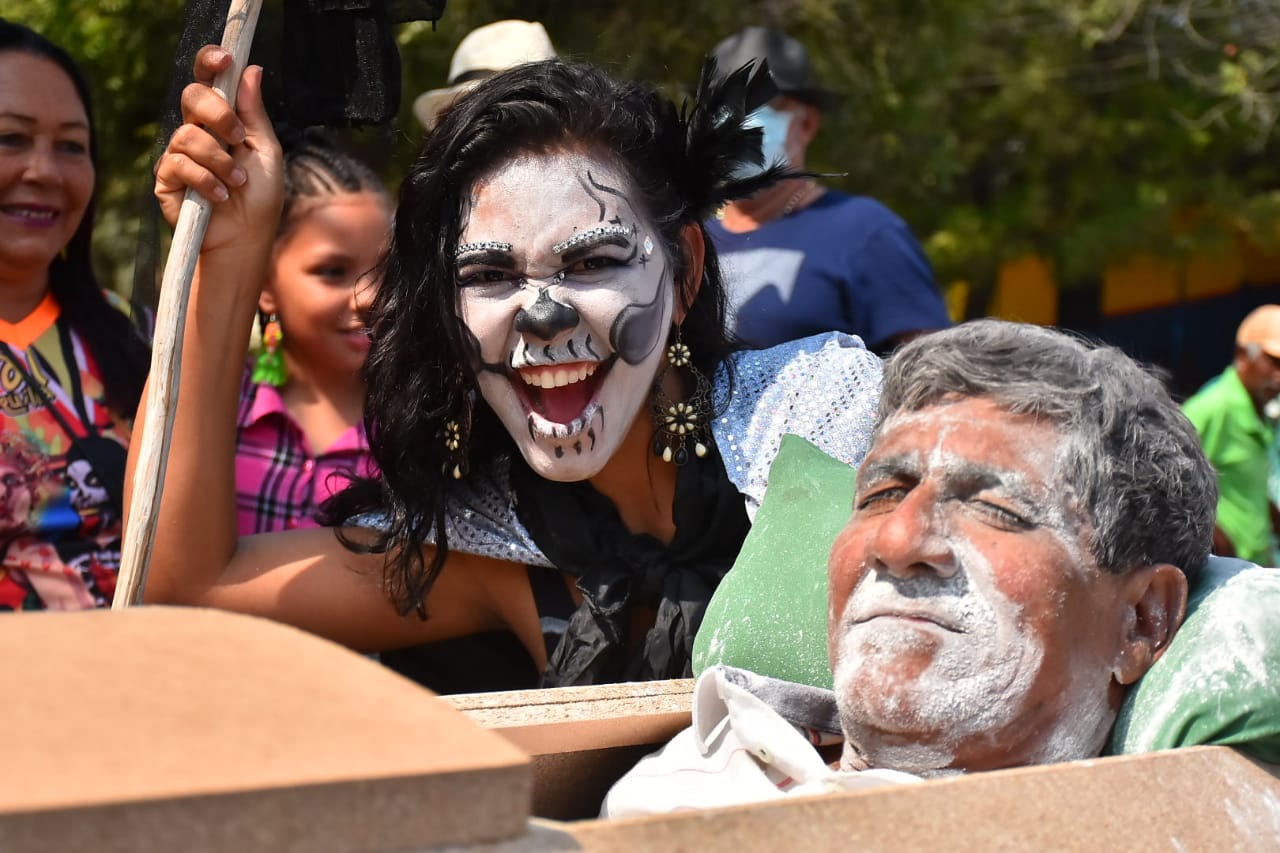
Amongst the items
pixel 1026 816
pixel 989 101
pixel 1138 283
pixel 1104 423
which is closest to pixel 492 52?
pixel 1104 423

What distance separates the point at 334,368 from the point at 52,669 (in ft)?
8.34

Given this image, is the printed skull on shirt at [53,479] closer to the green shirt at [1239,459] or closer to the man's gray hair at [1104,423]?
the man's gray hair at [1104,423]

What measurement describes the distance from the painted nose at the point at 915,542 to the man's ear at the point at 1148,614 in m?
0.24

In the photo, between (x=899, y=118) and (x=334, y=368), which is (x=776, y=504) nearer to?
(x=334, y=368)

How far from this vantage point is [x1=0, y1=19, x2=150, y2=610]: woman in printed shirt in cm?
300

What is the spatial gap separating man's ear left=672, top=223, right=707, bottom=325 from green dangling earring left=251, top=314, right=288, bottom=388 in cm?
131

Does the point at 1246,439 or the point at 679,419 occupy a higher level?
the point at 679,419

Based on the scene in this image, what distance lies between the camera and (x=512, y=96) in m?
2.59

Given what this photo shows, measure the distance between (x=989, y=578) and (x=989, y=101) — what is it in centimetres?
877

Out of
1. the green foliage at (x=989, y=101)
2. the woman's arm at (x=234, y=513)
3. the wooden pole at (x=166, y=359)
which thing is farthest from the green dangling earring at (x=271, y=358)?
the green foliage at (x=989, y=101)

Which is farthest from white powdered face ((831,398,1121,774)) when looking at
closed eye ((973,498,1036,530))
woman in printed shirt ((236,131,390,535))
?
woman in printed shirt ((236,131,390,535))

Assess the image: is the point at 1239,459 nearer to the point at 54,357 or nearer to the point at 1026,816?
the point at 54,357

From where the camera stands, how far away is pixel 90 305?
3.31 m

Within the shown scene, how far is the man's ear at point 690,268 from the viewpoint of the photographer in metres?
2.74
